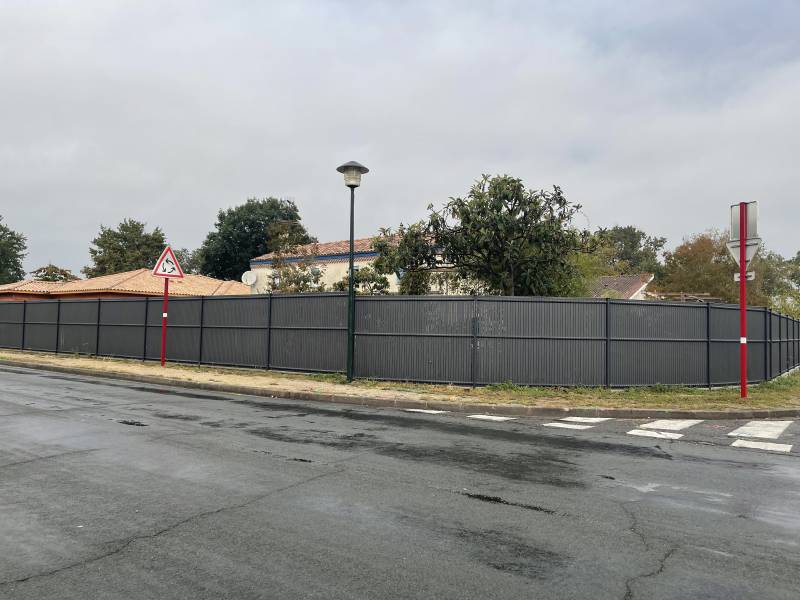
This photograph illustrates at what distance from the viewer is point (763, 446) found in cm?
792

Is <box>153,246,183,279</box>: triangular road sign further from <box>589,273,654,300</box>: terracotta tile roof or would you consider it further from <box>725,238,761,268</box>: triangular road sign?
<box>589,273,654,300</box>: terracotta tile roof

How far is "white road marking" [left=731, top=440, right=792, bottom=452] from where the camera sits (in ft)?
25.4

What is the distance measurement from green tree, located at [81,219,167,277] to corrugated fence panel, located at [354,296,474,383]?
45809 millimetres

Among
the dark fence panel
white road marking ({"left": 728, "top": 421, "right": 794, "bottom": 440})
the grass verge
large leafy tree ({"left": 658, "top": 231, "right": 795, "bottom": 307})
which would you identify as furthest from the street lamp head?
large leafy tree ({"left": 658, "top": 231, "right": 795, "bottom": 307})

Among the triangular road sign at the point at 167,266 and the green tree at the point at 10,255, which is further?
the green tree at the point at 10,255

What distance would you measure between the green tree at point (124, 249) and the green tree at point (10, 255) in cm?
1592

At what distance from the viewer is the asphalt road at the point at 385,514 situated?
339cm

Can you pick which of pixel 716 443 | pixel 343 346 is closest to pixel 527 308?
pixel 343 346

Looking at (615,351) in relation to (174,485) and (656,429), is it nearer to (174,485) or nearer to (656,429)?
(656,429)

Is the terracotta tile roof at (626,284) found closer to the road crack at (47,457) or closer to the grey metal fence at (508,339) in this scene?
the grey metal fence at (508,339)

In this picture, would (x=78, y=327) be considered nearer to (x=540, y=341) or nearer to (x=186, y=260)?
(x=540, y=341)

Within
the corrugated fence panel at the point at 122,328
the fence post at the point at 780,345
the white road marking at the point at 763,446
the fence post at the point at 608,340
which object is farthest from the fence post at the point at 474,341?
the corrugated fence panel at the point at 122,328

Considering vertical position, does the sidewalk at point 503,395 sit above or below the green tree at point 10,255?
below

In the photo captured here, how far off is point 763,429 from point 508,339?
5.53 meters
